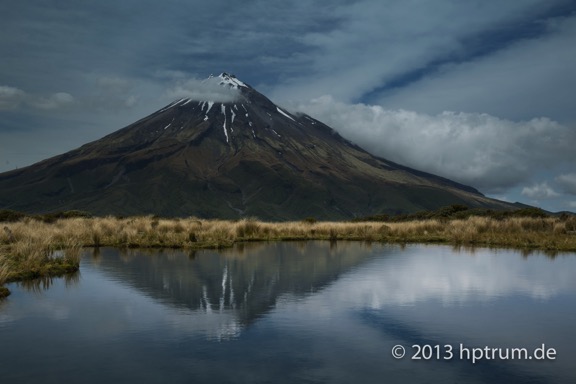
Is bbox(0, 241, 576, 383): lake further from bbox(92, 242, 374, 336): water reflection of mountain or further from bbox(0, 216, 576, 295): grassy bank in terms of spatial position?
bbox(0, 216, 576, 295): grassy bank

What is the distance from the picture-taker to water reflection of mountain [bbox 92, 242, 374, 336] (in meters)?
15.0

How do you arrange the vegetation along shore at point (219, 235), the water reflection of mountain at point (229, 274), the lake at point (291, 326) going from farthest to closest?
the vegetation along shore at point (219, 235) → the water reflection of mountain at point (229, 274) → the lake at point (291, 326)

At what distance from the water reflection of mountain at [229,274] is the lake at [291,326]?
8cm

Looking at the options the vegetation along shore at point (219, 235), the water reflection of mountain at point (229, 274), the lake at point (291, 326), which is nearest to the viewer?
the lake at point (291, 326)

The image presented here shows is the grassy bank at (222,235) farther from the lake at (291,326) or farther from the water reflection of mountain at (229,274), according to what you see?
the lake at (291,326)

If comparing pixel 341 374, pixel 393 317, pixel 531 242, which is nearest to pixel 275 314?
pixel 393 317

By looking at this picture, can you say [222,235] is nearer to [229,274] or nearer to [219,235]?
[219,235]

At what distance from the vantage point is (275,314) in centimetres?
1339

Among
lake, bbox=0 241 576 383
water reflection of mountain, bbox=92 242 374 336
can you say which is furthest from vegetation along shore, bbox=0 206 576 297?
lake, bbox=0 241 576 383

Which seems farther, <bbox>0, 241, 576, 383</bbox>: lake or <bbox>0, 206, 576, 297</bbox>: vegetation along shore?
<bbox>0, 206, 576, 297</bbox>: vegetation along shore

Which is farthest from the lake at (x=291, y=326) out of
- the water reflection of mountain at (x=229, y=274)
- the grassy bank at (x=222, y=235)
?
the grassy bank at (x=222, y=235)

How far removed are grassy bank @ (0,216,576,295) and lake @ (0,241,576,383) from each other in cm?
303

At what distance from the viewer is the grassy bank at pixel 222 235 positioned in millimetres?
23880

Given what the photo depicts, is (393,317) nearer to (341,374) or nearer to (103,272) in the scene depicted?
(341,374)
